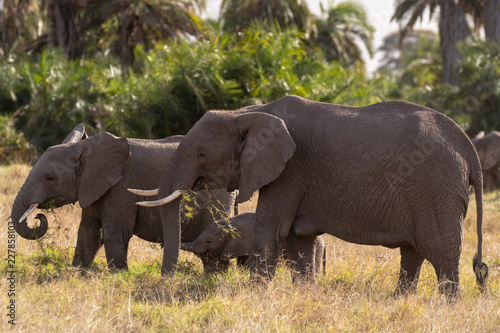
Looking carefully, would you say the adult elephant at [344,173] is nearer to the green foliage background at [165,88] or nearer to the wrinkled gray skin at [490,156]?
the green foliage background at [165,88]

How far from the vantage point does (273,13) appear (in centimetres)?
2620

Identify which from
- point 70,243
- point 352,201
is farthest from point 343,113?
point 70,243

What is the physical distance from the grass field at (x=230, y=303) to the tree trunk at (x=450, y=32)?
21291 millimetres

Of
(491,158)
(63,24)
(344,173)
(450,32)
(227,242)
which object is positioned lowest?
(491,158)

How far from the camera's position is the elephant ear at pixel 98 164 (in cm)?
710

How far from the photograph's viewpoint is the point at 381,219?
588 cm

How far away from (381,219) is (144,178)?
285cm

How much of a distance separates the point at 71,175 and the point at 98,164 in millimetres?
305

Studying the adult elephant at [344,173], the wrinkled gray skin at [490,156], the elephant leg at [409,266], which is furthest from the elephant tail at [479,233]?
the wrinkled gray skin at [490,156]

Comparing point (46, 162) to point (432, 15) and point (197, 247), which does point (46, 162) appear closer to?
point (197, 247)

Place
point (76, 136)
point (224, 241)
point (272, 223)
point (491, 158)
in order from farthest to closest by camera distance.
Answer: point (491, 158), point (76, 136), point (224, 241), point (272, 223)

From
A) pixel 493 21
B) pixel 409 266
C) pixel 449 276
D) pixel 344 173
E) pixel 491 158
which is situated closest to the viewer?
pixel 449 276

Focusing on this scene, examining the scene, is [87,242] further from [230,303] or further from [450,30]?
[450,30]

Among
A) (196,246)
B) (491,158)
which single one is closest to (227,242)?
(196,246)
